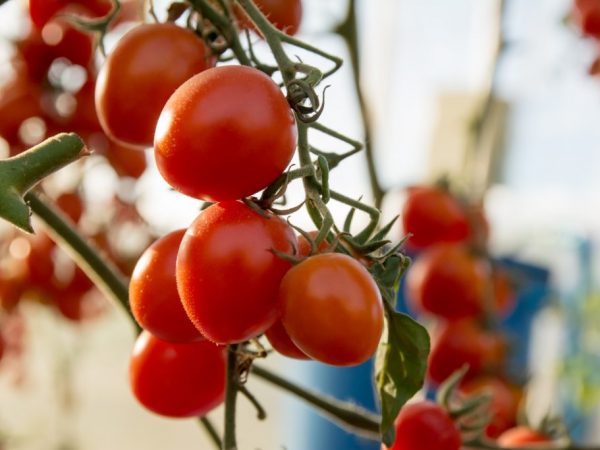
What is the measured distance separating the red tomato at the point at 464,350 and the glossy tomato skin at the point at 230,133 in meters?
0.67

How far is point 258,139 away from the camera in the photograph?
31 cm

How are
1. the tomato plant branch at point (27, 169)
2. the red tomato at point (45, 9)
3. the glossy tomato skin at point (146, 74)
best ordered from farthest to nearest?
1. the red tomato at point (45, 9)
2. the glossy tomato skin at point (146, 74)
3. the tomato plant branch at point (27, 169)

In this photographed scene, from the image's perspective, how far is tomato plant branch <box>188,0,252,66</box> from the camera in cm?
39

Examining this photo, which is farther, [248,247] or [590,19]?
[590,19]

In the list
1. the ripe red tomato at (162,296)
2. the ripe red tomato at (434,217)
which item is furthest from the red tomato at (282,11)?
the ripe red tomato at (434,217)

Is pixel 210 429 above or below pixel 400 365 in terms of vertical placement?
below

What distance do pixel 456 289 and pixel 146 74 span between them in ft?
2.18

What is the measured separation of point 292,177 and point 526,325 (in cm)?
124

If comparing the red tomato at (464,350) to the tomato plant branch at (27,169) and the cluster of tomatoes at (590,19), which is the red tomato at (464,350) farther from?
the tomato plant branch at (27,169)

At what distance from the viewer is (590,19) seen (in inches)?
32.4

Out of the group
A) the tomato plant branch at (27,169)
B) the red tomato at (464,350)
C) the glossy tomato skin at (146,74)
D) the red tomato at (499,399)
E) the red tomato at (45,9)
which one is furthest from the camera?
the red tomato at (464,350)

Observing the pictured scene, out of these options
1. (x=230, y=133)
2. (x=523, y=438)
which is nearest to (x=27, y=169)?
(x=230, y=133)

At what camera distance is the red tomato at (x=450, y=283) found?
100 cm

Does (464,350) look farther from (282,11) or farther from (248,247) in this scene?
(248,247)
